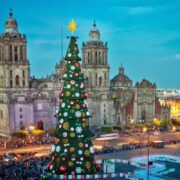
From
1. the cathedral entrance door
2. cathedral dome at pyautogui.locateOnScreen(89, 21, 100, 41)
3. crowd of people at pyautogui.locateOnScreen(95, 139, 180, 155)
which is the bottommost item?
crowd of people at pyautogui.locateOnScreen(95, 139, 180, 155)

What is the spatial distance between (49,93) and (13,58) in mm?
10823

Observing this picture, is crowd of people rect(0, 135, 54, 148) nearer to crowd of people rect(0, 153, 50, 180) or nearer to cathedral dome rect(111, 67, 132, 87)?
crowd of people rect(0, 153, 50, 180)

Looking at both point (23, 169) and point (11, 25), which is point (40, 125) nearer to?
point (11, 25)

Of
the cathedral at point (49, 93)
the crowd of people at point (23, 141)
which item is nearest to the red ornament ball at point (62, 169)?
the crowd of people at point (23, 141)

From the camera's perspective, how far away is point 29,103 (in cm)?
7288

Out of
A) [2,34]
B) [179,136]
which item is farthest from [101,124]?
[2,34]

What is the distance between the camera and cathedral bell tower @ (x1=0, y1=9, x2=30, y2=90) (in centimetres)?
6962

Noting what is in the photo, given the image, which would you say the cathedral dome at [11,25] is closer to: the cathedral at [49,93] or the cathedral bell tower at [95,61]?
the cathedral at [49,93]

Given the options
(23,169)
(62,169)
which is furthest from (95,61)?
(62,169)

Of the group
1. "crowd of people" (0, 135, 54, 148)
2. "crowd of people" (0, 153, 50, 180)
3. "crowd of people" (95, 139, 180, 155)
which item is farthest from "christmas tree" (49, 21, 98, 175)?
"crowd of people" (0, 135, 54, 148)

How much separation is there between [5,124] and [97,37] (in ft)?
89.9

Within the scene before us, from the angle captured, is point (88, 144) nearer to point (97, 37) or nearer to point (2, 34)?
point (2, 34)

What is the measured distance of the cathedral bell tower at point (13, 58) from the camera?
69.6 metres

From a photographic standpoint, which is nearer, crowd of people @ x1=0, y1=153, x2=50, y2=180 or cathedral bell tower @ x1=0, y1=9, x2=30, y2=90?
crowd of people @ x1=0, y1=153, x2=50, y2=180
